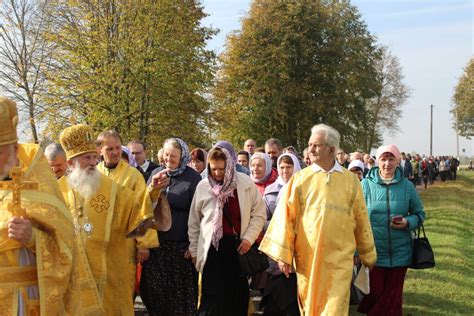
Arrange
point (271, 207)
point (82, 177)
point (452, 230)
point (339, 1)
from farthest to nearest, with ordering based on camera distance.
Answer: point (339, 1) → point (452, 230) → point (271, 207) → point (82, 177)

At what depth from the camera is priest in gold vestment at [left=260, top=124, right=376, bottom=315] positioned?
531 centimetres

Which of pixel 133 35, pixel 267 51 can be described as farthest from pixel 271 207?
pixel 267 51

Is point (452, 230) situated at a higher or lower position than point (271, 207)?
lower

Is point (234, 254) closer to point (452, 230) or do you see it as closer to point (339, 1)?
point (452, 230)

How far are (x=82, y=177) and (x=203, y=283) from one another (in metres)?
1.66

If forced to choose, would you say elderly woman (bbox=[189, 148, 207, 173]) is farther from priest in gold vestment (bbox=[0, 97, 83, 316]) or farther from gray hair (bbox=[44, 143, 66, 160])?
priest in gold vestment (bbox=[0, 97, 83, 316])

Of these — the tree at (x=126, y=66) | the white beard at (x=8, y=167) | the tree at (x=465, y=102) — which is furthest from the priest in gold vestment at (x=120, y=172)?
the tree at (x=465, y=102)

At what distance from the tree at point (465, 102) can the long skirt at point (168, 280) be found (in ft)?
168

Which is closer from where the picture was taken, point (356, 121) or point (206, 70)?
point (206, 70)

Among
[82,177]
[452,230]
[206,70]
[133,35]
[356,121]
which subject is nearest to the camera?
[82,177]

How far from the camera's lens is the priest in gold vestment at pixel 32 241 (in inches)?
129

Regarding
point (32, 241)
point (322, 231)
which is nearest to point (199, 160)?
point (322, 231)

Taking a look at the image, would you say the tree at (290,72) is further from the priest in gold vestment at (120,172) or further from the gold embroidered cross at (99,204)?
the gold embroidered cross at (99,204)

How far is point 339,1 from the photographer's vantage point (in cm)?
3975
